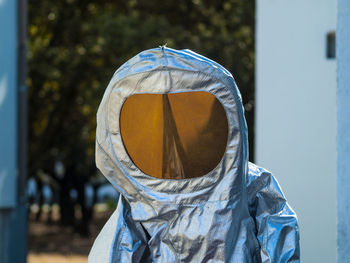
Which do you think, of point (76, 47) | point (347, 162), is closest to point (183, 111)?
point (347, 162)

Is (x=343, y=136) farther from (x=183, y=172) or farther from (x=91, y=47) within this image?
(x=91, y=47)

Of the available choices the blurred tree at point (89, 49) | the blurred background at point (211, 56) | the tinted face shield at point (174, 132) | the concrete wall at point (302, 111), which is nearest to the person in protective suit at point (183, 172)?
the tinted face shield at point (174, 132)

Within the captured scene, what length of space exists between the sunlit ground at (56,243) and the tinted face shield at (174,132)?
9.66 m

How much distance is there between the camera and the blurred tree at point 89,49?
10609 millimetres

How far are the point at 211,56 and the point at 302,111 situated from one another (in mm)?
4750

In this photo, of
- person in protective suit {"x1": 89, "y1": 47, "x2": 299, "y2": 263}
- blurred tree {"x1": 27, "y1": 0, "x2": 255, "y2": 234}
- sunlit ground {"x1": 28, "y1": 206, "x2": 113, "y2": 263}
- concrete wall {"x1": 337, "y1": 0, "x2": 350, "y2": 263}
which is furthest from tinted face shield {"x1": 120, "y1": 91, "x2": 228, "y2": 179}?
sunlit ground {"x1": 28, "y1": 206, "x2": 113, "y2": 263}

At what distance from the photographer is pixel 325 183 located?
5492 mm

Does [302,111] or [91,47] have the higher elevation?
[91,47]

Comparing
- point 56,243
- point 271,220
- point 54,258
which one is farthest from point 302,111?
point 56,243

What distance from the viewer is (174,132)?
2.73 m

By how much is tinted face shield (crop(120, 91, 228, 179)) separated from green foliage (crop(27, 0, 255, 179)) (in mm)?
7362

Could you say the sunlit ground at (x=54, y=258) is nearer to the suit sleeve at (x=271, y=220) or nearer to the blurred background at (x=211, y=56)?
the blurred background at (x=211, y=56)

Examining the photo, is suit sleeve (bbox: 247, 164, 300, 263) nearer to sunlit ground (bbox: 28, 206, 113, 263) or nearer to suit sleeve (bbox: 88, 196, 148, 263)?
suit sleeve (bbox: 88, 196, 148, 263)

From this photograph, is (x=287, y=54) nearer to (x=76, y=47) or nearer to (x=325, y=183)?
(x=325, y=183)
